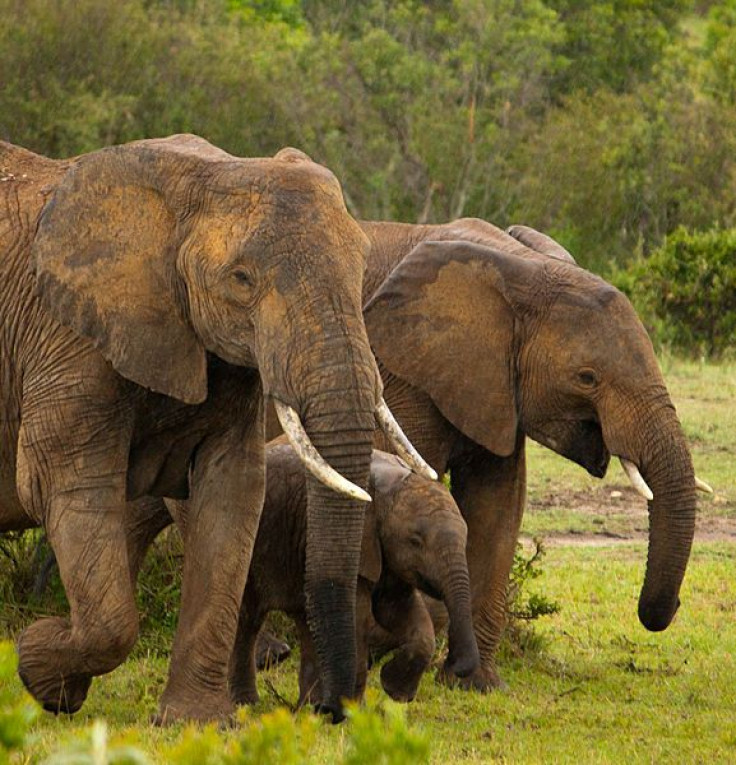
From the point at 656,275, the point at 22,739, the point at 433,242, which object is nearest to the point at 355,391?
the point at 433,242

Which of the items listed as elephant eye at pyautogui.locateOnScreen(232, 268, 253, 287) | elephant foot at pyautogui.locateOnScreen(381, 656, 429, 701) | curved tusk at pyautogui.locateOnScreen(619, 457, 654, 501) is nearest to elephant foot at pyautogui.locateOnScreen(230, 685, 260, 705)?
elephant foot at pyautogui.locateOnScreen(381, 656, 429, 701)

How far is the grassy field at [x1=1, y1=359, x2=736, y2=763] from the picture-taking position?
6.16 meters

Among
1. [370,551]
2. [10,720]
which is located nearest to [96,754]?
[10,720]

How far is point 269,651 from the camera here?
7812 mm

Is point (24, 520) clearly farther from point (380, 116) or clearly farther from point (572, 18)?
point (572, 18)

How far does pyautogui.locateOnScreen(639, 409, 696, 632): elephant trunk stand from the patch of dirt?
3.90m

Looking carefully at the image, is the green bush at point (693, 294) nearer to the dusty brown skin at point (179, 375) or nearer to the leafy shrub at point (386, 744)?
the dusty brown skin at point (179, 375)

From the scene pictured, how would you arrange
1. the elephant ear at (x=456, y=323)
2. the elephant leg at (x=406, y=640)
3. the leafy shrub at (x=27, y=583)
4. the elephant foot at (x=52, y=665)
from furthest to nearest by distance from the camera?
the leafy shrub at (x=27, y=583) < the elephant ear at (x=456, y=323) < the elephant leg at (x=406, y=640) < the elephant foot at (x=52, y=665)

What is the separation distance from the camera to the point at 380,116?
38.2 meters

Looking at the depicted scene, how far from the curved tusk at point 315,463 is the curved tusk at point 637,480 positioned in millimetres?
1903

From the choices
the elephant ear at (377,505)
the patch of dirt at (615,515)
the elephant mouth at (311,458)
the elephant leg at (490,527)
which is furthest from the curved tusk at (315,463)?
the patch of dirt at (615,515)

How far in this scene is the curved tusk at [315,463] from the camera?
5438 millimetres

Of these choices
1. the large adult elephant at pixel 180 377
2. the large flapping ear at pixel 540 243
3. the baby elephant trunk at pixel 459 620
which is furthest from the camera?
the large flapping ear at pixel 540 243

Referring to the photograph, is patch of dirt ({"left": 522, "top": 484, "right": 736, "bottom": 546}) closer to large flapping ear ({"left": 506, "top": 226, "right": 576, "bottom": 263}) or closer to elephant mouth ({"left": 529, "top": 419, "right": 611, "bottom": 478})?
large flapping ear ({"left": 506, "top": 226, "right": 576, "bottom": 263})
